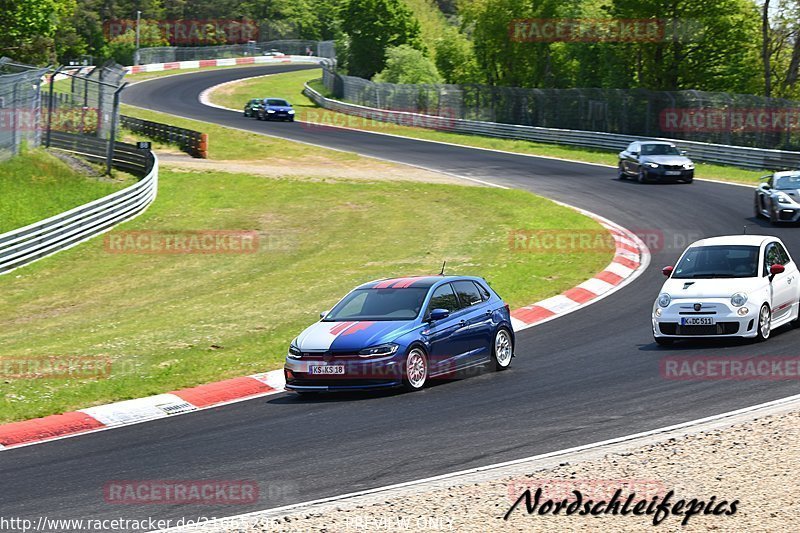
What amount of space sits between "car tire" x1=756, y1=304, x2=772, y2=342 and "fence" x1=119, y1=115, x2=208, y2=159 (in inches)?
1322

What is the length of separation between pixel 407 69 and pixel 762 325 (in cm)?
6473

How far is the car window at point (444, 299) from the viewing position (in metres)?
14.4

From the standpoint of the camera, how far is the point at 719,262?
16.6m

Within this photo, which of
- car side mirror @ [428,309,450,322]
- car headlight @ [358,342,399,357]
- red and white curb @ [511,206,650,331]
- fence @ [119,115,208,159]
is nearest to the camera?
car headlight @ [358,342,399,357]

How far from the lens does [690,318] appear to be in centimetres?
1556

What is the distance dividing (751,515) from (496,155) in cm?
4033

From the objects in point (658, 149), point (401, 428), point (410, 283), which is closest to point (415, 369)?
point (410, 283)

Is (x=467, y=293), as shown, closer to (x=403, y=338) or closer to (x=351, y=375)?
(x=403, y=338)

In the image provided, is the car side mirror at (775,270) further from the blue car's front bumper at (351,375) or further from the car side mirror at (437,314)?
the blue car's front bumper at (351,375)

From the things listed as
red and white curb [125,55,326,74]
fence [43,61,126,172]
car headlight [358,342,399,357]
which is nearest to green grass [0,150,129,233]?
fence [43,61,126,172]

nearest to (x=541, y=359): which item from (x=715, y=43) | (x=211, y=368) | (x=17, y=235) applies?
(x=211, y=368)

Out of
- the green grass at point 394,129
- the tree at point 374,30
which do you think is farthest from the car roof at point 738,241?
the tree at point 374,30

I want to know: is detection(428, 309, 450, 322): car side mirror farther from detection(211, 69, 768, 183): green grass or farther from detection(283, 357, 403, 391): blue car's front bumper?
detection(211, 69, 768, 183): green grass

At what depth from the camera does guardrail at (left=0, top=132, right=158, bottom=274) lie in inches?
1045
